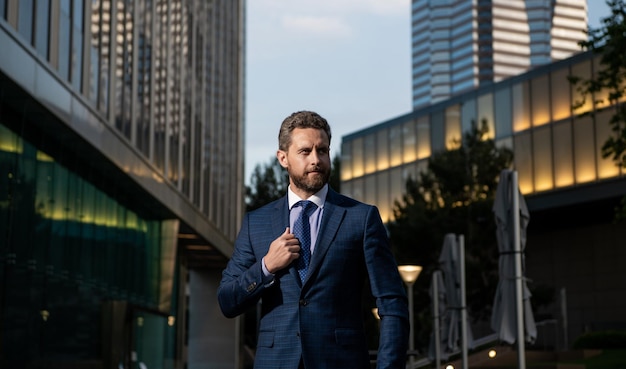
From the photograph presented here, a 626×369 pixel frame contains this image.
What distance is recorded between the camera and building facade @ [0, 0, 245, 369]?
70.2 ft

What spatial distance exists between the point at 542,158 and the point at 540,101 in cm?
267

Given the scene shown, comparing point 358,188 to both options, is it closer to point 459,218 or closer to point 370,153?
point 370,153

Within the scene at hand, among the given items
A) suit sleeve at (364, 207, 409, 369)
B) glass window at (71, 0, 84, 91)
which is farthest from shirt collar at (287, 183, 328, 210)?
glass window at (71, 0, 84, 91)

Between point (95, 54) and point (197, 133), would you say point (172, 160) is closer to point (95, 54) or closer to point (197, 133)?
point (197, 133)

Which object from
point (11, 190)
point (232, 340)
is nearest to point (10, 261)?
point (11, 190)

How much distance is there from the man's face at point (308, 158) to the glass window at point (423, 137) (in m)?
56.8

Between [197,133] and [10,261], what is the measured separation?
911 inches

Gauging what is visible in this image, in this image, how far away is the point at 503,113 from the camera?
54531mm

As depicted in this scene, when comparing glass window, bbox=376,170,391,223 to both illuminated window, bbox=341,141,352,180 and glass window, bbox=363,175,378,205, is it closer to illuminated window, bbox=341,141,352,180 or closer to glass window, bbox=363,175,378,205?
glass window, bbox=363,175,378,205

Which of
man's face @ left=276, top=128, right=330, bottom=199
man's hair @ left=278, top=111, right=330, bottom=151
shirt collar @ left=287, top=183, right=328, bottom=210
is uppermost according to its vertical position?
man's hair @ left=278, top=111, right=330, bottom=151

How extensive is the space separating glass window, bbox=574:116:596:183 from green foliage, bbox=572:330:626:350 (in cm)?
1200

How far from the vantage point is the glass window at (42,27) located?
21172mm

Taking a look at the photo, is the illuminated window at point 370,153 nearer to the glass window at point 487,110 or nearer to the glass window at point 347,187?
the glass window at point 347,187

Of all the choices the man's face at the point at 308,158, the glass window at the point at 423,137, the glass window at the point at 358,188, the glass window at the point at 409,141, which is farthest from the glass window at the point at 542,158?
the man's face at the point at 308,158
